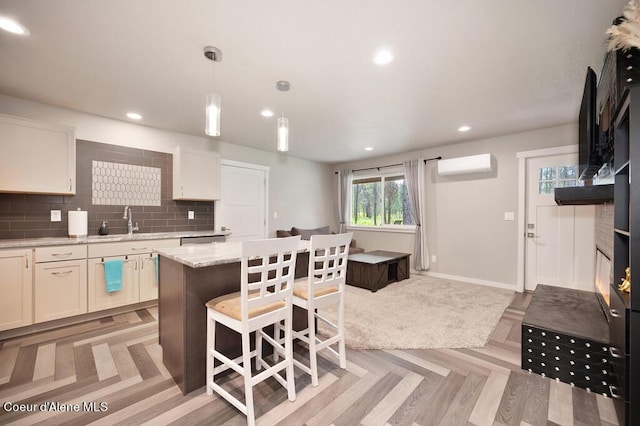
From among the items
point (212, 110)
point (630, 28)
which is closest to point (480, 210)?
point (630, 28)

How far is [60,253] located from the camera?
2836mm

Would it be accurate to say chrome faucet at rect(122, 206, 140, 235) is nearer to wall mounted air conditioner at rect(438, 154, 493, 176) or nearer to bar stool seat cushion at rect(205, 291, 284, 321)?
Answer: bar stool seat cushion at rect(205, 291, 284, 321)

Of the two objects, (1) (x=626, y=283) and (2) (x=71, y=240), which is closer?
(1) (x=626, y=283)

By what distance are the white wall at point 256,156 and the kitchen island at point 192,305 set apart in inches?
101

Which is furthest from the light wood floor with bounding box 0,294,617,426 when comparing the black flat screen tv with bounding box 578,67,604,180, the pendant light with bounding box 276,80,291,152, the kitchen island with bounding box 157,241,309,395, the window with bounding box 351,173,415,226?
the window with bounding box 351,173,415,226

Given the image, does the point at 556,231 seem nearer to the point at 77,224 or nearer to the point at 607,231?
the point at 607,231

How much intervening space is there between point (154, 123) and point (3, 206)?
1818 mm

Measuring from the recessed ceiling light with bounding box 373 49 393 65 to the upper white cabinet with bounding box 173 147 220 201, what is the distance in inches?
115

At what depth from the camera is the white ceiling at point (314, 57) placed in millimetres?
1692

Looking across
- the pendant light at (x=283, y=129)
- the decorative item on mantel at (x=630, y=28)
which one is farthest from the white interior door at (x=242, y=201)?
the decorative item on mantel at (x=630, y=28)

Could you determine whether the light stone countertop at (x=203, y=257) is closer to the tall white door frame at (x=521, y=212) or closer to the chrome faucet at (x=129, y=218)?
the chrome faucet at (x=129, y=218)

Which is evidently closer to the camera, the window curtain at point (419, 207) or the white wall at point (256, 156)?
the white wall at point (256, 156)

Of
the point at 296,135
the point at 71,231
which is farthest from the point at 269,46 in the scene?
the point at 71,231

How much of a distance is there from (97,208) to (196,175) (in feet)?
4.15
